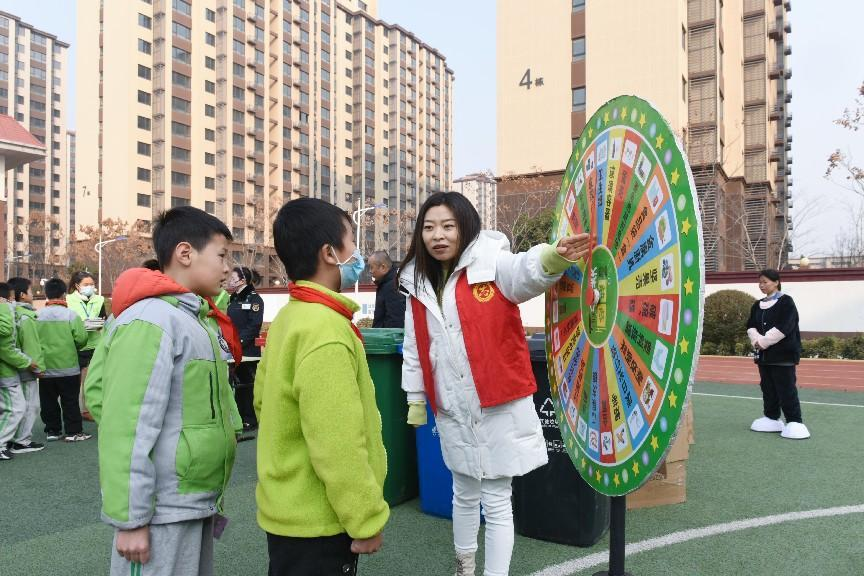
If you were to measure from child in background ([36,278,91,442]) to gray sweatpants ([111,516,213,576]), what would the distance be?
5.37m

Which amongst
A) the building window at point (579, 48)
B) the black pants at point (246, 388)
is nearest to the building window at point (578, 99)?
the building window at point (579, 48)

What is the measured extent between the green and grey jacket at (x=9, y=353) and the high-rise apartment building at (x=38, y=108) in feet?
287

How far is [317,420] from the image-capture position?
169cm

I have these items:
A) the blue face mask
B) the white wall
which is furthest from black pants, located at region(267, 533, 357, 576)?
the white wall

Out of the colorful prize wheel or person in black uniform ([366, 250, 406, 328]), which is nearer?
the colorful prize wheel

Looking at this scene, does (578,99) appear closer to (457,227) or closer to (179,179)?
(457,227)

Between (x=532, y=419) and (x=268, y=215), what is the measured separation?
Result: 207 feet

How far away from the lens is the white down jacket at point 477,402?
2650 millimetres

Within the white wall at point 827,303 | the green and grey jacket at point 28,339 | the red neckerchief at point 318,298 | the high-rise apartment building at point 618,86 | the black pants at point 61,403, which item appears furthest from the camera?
the high-rise apartment building at point 618,86

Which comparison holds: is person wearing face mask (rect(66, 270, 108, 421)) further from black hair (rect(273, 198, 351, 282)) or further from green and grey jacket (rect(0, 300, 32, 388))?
black hair (rect(273, 198, 351, 282))

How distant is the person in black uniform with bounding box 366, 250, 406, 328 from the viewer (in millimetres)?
6652

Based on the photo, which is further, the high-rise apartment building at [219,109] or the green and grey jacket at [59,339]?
the high-rise apartment building at [219,109]

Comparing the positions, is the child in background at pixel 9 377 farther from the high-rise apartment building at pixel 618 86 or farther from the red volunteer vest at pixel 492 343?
the high-rise apartment building at pixel 618 86

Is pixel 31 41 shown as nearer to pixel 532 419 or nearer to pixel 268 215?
pixel 268 215
